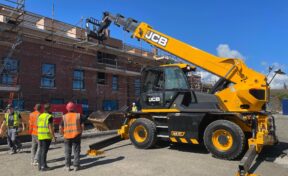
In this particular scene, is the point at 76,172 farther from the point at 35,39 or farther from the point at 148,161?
the point at 35,39

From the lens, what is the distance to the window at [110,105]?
26.6 metres

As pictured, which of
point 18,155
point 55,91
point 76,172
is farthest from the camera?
point 55,91

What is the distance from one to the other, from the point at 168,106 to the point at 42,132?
436cm

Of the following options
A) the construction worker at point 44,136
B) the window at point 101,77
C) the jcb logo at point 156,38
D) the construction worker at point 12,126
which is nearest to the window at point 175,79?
the jcb logo at point 156,38

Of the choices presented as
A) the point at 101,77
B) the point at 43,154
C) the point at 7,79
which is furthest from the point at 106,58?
the point at 43,154

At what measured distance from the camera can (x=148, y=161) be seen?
29.1ft

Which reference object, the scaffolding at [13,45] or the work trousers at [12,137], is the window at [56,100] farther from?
the work trousers at [12,137]

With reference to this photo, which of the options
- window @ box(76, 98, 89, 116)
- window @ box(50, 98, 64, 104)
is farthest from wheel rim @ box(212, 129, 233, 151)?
window @ box(76, 98, 89, 116)

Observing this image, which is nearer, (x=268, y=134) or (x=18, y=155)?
(x=268, y=134)

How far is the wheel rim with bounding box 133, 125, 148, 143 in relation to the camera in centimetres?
1107

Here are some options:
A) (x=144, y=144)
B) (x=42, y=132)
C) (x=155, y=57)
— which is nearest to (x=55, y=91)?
(x=155, y=57)

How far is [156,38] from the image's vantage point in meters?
11.8

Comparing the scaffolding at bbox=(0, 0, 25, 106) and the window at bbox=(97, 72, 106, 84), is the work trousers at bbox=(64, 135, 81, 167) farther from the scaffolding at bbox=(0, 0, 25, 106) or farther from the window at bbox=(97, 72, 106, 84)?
the window at bbox=(97, 72, 106, 84)

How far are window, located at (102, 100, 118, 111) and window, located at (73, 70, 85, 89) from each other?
2.99 meters
